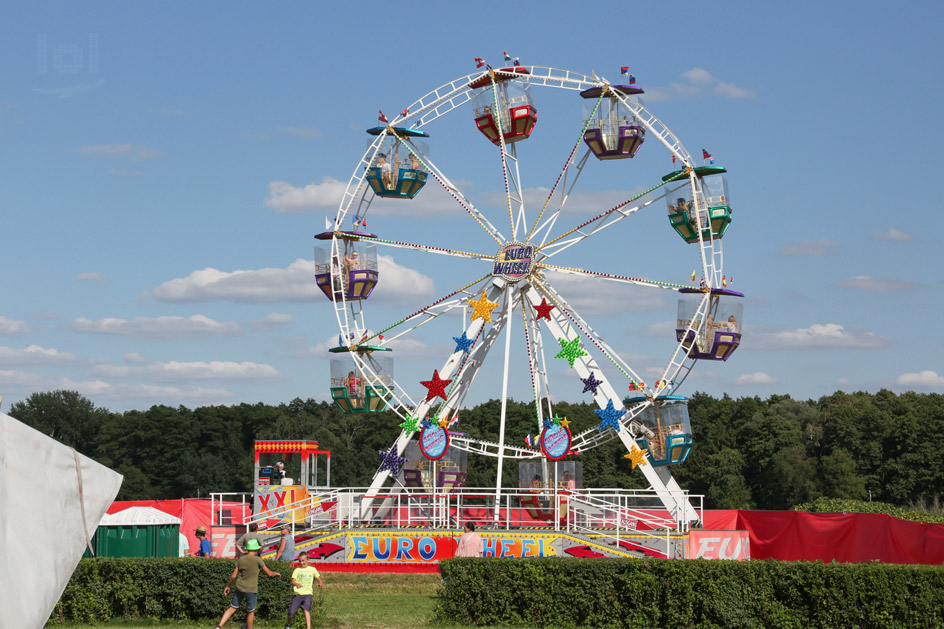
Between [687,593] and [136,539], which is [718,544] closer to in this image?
[687,593]

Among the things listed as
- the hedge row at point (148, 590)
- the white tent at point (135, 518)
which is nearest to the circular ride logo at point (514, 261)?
the white tent at point (135, 518)

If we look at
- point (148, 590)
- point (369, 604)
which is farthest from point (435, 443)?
point (148, 590)

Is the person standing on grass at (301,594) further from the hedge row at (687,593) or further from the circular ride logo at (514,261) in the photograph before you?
the circular ride logo at (514,261)

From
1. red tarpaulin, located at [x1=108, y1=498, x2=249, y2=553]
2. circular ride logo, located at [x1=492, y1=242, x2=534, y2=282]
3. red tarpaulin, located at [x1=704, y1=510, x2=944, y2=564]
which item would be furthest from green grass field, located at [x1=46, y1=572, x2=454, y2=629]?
circular ride logo, located at [x1=492, y1=242, x2=534, y2=282]

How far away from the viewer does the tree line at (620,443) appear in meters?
65.8

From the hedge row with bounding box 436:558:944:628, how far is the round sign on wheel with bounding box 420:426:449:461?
13353 mm

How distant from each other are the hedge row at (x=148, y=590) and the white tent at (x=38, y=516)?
11.0 meters

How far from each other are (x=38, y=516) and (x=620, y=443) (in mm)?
70473

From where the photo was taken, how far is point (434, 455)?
103 feet

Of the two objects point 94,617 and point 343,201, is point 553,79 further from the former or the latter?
point 94,617

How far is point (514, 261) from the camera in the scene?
32.4m

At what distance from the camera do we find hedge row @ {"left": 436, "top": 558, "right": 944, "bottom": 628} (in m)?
16.5

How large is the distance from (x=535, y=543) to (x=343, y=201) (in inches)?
485

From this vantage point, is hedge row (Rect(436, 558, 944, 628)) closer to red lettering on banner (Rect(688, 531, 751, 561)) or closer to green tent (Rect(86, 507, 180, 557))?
green tent (Rect(86, 507, 180, 557))
